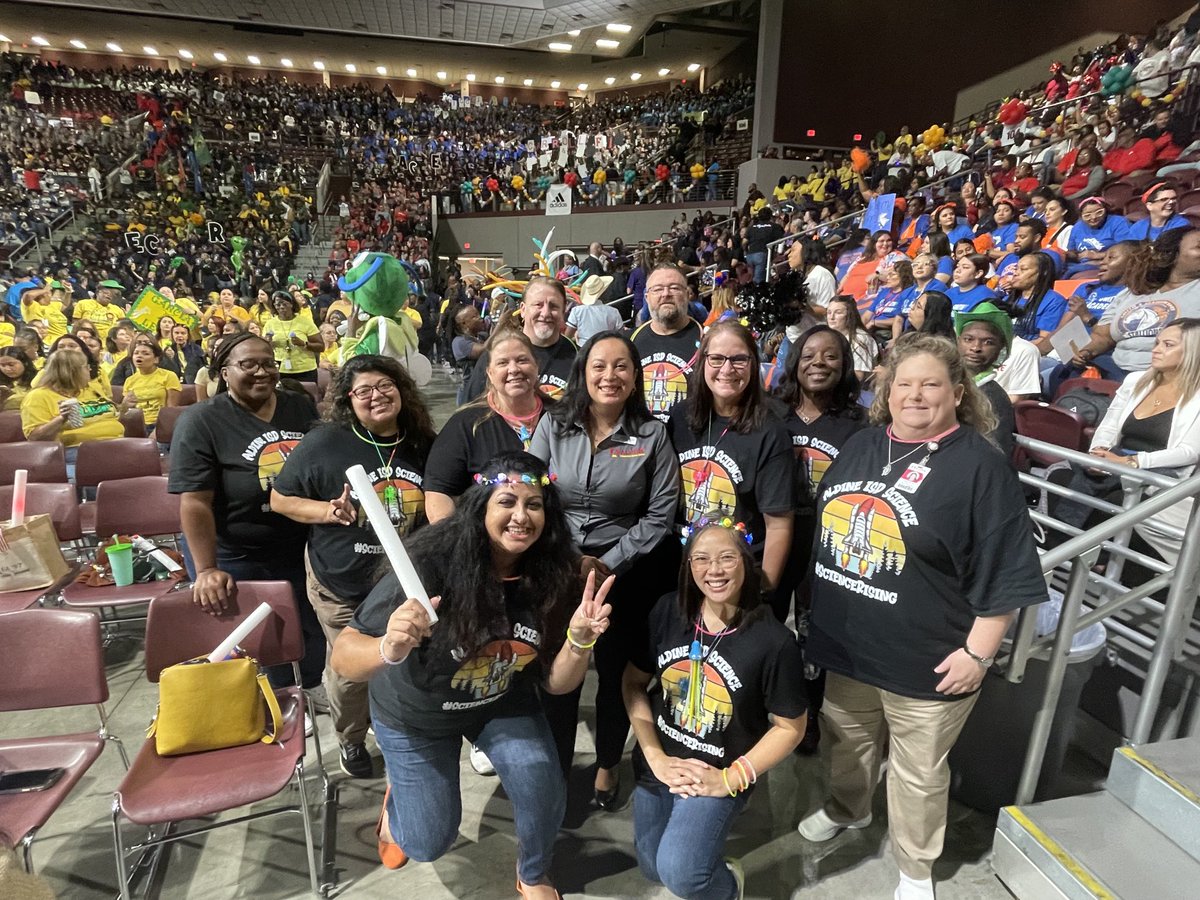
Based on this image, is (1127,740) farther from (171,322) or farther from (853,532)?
(171,322)

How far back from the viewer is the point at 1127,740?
8.05 feet

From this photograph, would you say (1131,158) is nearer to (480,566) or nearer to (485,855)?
(480,566)

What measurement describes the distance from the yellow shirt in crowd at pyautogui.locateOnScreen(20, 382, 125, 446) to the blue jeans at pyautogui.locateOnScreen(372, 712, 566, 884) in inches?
148

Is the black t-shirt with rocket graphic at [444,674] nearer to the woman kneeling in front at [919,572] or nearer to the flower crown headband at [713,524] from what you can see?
the flower crown headband at [713,524]

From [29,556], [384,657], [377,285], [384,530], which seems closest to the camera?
[384,530]

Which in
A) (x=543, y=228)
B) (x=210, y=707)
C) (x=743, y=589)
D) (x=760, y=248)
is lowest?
(x=210, y=707)

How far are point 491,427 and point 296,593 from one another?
111 centimetres

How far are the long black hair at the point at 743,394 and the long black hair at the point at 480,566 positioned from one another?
655 mm

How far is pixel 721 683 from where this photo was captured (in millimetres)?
1998

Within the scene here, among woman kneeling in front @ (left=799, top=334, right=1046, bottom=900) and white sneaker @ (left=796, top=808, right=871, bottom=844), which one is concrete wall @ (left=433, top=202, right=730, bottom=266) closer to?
woman kneeling in front @ (left=799, top=334, right=1046, bottom=900)

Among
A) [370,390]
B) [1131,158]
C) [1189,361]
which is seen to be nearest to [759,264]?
[1131,158]

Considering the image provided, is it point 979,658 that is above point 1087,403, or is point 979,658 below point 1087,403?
below

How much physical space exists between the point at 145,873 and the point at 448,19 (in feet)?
64.1

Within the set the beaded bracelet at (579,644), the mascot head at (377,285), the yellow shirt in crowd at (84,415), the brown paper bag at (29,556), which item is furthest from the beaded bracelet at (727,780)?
the yellow shirt in crowd at (84,415)
